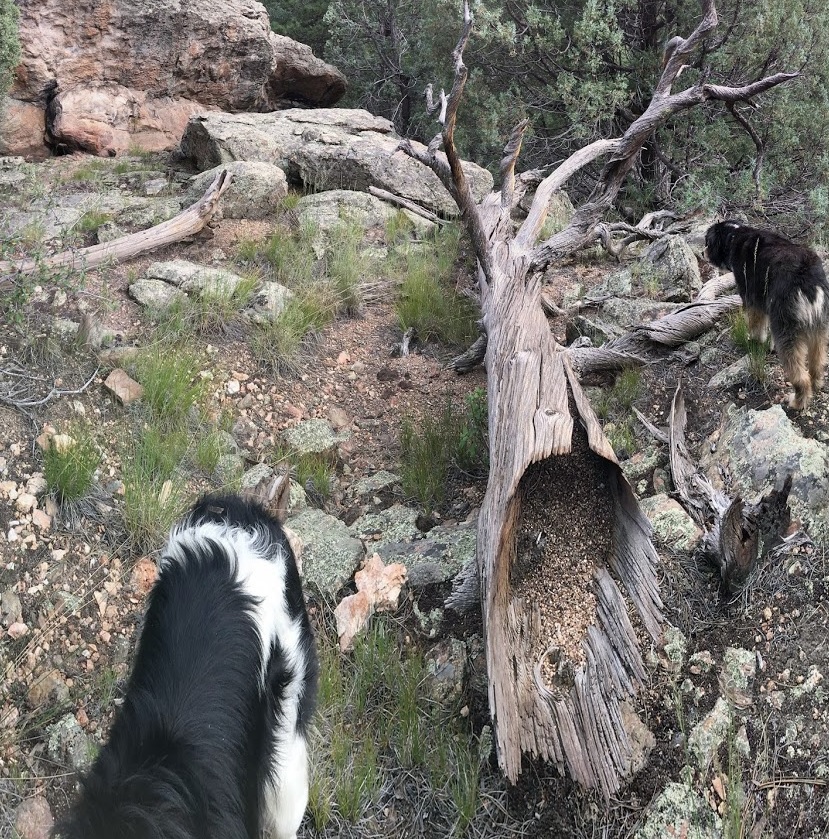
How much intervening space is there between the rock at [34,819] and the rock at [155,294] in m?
3.37

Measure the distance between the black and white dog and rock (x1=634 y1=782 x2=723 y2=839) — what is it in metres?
1.26

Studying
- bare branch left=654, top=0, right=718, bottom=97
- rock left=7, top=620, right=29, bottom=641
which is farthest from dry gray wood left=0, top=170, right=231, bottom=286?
bare branch left=654, top=0, right=718, bottom=97

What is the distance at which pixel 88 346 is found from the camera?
4.86 metres

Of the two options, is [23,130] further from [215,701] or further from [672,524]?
[215,701]

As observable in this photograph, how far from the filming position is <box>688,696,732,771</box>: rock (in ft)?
9.87

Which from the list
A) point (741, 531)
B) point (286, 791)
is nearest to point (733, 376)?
point (741, 531)

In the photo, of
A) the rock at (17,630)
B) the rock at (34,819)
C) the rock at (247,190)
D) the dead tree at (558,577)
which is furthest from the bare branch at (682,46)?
the rock at (34,819)

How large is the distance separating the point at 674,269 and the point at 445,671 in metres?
4.09

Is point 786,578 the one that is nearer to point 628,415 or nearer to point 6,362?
point 628,415

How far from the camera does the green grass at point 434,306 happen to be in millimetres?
6184

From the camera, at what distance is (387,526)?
4.41 m

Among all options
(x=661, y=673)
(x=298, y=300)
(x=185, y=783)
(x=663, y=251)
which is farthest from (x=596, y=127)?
(x=185, y=783)

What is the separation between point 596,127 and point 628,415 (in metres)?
6.06

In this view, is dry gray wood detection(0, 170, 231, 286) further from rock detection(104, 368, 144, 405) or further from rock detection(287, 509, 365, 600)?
rock detection(287, 509, 365, 600)
